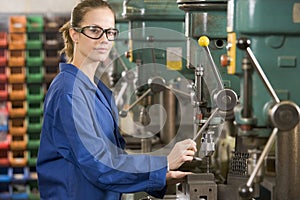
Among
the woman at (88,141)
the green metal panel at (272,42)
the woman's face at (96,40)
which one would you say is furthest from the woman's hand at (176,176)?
the green metal panel at (272,42)

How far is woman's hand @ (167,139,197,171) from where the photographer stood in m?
2.20

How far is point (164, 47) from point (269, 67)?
1558mm

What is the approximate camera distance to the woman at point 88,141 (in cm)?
221

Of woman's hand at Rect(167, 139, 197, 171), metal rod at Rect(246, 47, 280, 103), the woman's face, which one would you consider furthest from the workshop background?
the woman's face

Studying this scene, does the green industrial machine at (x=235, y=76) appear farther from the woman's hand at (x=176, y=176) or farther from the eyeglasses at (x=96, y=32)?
the eyeglasses at (x=96, y=32)

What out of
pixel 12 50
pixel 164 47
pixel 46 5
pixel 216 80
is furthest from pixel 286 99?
pixel 46 5

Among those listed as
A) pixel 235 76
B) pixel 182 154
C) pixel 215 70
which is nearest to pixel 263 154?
pixel 182 154

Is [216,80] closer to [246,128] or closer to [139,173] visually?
[139,173]

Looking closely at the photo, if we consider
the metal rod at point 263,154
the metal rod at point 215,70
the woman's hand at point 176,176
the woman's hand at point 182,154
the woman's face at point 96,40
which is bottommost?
the woman's hand at point 176,176

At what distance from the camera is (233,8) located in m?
1.89

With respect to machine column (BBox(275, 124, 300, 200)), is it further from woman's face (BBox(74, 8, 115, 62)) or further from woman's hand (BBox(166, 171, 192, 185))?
woman's face (BBox(74, 8, 115, 62))

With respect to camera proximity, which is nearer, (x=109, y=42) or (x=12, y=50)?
(x=109, y=42)

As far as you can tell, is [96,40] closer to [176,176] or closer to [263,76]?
[176,176]

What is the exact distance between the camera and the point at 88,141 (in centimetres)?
220
